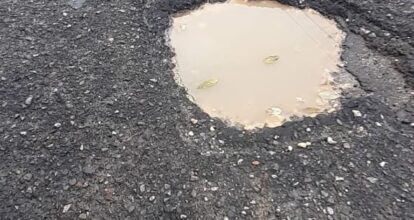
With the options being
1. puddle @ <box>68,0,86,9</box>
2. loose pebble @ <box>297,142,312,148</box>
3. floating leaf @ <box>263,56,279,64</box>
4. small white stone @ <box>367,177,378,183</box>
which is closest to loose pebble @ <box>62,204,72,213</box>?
loose pebble @ <box>297,142,312,148</box>

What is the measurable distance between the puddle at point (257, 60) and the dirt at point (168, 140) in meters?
0.17

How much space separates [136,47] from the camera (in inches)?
153

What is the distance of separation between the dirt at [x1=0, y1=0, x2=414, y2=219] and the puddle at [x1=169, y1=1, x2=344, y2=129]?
0.57 ft

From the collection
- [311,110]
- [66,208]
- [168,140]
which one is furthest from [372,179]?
[66,208]

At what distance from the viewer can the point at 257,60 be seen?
3.90 metres

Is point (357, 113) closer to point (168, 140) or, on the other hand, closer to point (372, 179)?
point (372, 179)

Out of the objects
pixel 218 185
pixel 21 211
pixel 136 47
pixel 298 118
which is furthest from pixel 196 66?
pixel 21 211

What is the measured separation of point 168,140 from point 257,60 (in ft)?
4.23

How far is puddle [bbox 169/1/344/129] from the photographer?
347cm

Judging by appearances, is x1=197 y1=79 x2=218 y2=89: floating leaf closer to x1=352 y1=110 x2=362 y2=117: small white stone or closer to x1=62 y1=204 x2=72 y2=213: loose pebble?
x1=352 y1=110 x2=362 y2=117: small white stone

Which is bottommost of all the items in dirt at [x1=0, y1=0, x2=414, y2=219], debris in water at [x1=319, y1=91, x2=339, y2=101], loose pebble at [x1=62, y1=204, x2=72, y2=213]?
loose pebble at [x1=62, y1=204, x2=72, y2=213]

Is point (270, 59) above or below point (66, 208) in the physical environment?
above

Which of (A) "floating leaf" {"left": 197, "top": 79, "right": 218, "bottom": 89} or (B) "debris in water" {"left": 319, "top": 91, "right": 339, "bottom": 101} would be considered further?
(A) "floating leaf" {"left": 197, "top": 79, "right": 218, "bottom": 89}

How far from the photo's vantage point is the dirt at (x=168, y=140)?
2738mm
